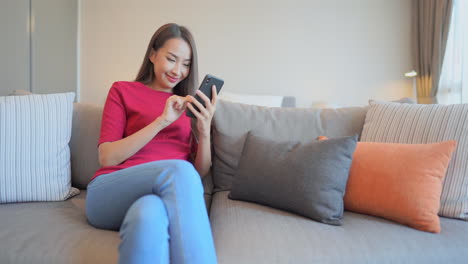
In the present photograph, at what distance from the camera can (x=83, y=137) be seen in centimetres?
142

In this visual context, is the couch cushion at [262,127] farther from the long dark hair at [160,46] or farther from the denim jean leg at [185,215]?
the denim jean leg at [185,215]

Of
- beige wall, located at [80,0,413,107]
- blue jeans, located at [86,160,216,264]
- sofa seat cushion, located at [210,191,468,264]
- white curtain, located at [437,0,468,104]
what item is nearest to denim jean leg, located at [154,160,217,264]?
blue jeans, located at [86,160,216,264]

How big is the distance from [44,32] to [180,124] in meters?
2.48

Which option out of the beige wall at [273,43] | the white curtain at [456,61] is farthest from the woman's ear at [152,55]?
the white curtain at [456,61]

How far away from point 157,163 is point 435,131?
100cm

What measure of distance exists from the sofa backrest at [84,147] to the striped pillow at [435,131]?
1165 millimetres

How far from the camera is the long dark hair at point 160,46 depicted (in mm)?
1331

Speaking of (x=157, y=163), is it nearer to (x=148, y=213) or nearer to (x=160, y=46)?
(x=148, y=213)

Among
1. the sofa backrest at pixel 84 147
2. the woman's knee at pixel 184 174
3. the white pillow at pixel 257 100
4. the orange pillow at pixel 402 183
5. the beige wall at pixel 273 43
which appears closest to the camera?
the woman's knee at pixel 184 174

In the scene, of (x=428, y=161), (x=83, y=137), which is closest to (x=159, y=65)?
(x=83, y=137)

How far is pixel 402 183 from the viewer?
1047mm

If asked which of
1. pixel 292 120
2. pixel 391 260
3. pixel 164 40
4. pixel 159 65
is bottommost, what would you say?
pixel 391 260

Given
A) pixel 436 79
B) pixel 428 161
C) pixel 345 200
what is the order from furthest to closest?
pixel 436 79 → pixel 345 200 → pixel 428 161

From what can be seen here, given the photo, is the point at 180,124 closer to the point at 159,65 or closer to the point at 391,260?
the point at 159,65
